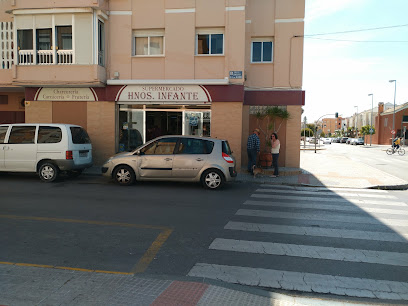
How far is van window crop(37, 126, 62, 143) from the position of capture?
1078 cm

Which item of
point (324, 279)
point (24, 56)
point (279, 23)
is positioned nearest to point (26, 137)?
point (24, 56)

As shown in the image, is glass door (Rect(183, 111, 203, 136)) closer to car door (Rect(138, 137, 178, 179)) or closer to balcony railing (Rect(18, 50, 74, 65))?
car door (Rect(138, 137, 178, 179))

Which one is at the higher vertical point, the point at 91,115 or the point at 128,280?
the point at 91,115

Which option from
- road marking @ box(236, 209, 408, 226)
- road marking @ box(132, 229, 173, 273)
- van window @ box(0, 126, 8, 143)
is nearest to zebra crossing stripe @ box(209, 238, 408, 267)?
road marking @ box(132, 229, 173, 273)

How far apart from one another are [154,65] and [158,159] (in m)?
5.72

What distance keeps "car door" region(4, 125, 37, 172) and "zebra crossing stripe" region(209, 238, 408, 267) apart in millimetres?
8180

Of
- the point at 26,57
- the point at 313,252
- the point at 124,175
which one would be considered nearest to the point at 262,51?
the point at 124,175

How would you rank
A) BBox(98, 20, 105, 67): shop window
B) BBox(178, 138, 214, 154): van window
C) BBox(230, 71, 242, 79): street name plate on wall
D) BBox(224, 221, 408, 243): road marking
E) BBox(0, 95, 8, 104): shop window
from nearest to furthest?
1. BBox(224, 221, 408, 243): road marking
2. BBox(178, 138, 214, 154): van window
3. BBox(230, 71, 242, 79): street name plate on wall
4. BBox(98, 20, 105, 67): shop window
5. BBox(0, 95, 8, 104): shop window

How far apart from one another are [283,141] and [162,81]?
600 centimetres

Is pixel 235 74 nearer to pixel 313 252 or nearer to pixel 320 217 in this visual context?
pixel 320 217

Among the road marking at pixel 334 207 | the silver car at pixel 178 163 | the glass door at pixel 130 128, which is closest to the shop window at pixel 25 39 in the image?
the glass door at pixel 130 128

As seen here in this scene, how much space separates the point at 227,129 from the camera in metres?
13.9

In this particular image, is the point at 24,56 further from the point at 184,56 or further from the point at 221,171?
the point at 221,171

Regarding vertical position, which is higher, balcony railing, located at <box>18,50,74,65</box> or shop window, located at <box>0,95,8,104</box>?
balcony railing, located at <box>18,50,74,65</box>
